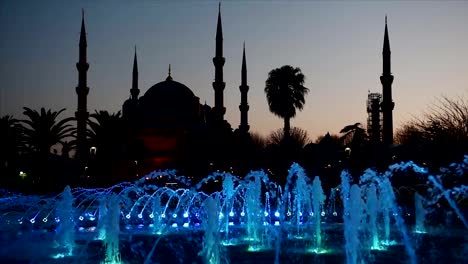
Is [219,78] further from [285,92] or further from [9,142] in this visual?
[9,142]

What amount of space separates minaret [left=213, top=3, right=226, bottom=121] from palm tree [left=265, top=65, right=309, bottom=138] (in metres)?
3.09

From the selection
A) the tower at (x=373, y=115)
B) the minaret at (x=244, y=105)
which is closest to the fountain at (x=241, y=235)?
the minaret at (x=244, y=105)

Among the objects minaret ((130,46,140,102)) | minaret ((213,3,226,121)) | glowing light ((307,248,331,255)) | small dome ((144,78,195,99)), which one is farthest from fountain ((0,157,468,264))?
minaret ((130,46,140,102))

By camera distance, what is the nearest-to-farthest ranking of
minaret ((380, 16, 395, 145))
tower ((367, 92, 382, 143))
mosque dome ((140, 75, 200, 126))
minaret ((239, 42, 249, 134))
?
minaret ((380, 16, 395, 145)) < mosque dome ((140, 75, 200, 126)) < minaret ((239, 42, 249, 134)) < tower ((367, 92, 382, 143))

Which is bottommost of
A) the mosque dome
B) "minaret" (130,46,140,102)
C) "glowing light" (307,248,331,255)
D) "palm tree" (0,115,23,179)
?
"glowing light" (307,248,331,255)

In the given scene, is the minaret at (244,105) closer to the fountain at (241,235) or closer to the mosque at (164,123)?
the mosque at (164,123)

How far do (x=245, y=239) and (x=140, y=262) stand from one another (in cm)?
367

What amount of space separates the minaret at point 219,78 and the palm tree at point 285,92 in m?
3.09

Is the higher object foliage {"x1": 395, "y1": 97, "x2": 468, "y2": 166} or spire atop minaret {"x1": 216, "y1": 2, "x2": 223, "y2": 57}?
spire atop minaret {"x1": 216, "y1": 2, "x2": 223, "y2": 57}

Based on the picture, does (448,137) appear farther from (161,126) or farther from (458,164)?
(161,126)

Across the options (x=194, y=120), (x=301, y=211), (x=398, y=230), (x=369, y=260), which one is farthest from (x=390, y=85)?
(x=369, y=260)

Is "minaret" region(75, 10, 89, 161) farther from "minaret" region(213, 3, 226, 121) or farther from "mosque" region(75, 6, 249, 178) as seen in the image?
"minaret" region(213, 3, 226, 121)

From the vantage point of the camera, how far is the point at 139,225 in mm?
15352

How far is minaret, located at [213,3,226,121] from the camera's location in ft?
132
